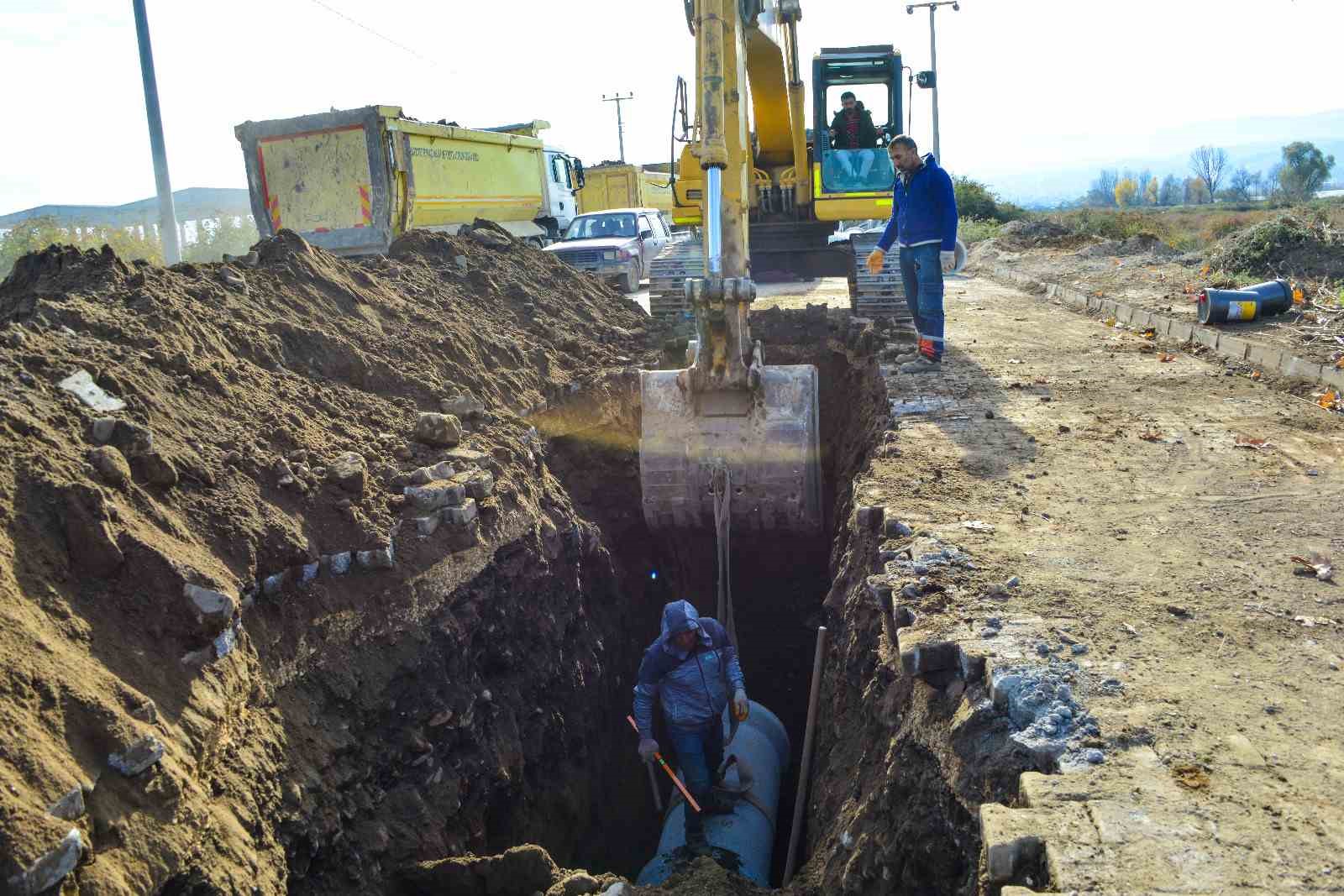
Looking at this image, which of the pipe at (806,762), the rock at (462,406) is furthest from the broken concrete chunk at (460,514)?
the pipe at (806,762)

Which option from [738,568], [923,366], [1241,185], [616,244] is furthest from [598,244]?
[1241,185]

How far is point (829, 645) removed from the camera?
589 centimetres

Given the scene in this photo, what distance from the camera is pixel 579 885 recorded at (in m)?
4.30

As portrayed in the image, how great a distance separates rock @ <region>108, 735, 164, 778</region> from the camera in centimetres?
319

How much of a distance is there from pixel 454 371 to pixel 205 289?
164 cm

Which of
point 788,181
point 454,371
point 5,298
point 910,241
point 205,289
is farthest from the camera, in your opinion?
point 788,181

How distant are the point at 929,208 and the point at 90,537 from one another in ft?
20.6

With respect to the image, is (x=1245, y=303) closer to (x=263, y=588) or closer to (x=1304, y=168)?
(x=263, y=588)

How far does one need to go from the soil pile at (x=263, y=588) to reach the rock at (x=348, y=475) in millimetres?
14


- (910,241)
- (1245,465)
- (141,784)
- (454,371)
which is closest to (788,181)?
(910,241)

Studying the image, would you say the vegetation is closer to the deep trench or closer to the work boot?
the deep trench

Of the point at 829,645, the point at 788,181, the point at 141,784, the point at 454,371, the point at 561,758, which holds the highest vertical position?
the point at 788,181

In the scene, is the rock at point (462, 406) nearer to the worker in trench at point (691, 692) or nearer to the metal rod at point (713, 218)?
the metal rod at point (713, 218)

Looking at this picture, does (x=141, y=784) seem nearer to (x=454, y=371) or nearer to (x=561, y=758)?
(x=561, y=758)
